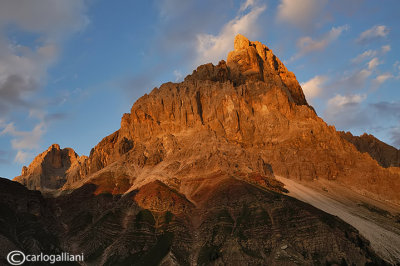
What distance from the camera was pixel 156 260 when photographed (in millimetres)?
96188

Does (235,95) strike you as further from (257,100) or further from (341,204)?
(341,204)

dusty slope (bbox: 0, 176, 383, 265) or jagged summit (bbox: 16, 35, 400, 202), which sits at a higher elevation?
jagged summit (bbox: 16, 35, 400, 202)

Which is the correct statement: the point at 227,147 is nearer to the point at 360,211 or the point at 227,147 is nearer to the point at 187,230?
the point at 187,230

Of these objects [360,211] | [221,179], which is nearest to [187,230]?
[221,179]

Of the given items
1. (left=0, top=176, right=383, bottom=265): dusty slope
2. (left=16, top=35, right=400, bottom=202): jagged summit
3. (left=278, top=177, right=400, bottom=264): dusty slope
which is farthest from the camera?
(left=16, top=35, right=400, bottom=202): jagged summit

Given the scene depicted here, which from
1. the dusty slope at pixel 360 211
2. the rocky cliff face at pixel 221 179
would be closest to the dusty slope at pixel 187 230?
the rocky cliff face at pixel 221 179

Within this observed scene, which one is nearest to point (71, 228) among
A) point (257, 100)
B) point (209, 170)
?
point (209, 170)

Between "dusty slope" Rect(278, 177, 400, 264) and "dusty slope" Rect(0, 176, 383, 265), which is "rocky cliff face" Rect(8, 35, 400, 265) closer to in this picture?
"dusty slope" Rect(0, 176, 383, 265)

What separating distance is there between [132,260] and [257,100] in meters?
115

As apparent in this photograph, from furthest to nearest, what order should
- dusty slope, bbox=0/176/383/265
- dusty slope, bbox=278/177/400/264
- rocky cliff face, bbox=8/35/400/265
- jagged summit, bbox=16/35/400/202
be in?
jagged summit, bbox=16/35/400/202 → dusty slope, bbox=278/177/400/264 → rocky cliff face, bbox=8/35/400/265 → dusty slope, bbox=0/176/383/265

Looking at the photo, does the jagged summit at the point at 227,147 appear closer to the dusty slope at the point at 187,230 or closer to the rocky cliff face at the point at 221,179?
the rocky cliff face at the point at 221,179

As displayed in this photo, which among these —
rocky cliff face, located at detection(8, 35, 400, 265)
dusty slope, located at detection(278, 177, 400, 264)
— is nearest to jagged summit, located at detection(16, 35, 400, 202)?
rocky cliff face, located at detection(8, 35, 400, 265)

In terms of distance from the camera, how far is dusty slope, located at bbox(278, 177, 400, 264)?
9819 centimetres

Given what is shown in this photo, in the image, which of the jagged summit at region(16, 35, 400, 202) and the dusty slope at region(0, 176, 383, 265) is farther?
the jagged summit at region(16, 35, 400, 202)
